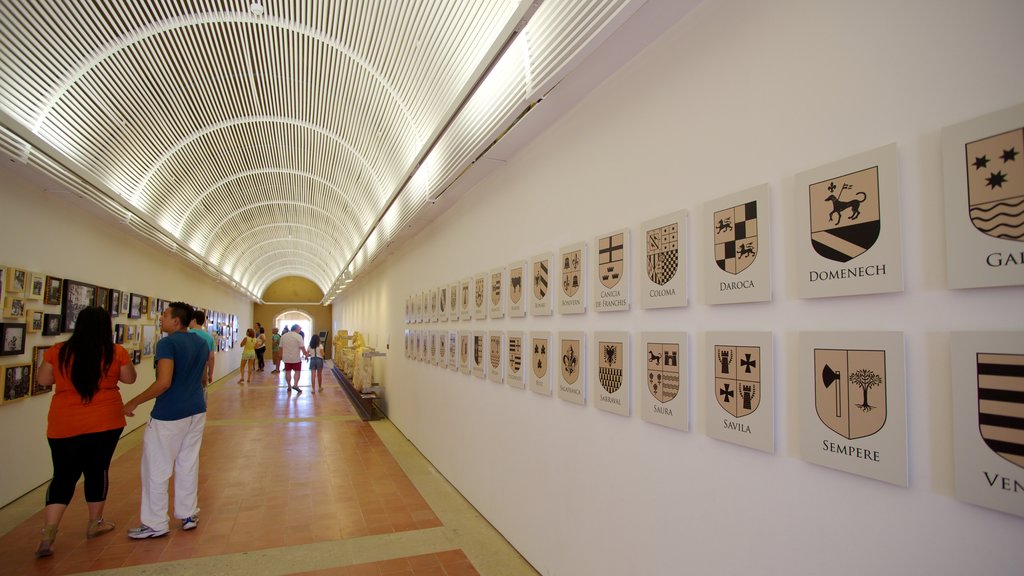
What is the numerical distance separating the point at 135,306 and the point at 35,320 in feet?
12.9

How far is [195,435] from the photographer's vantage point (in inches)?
193

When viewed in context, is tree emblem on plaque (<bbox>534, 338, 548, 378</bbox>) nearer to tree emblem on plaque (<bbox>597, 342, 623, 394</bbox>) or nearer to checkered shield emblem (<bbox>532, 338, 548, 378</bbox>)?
checkered shield emblem (<bbox>532, 338, 548, 378</bbox>)

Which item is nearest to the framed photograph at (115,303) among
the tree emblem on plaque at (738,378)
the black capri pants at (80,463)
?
the black capri pants at (80,463)

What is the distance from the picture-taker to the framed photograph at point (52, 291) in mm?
6223

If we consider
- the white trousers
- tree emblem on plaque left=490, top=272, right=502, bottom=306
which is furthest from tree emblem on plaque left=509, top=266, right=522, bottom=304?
the white trousers

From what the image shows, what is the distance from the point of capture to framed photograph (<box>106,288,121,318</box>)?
8375 millimetres

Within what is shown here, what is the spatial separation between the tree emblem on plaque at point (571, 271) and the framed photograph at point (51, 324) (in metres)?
6.38

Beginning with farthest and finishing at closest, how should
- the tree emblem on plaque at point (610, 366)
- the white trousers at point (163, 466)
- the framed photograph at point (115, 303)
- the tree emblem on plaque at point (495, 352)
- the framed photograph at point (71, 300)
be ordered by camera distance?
the framed photograph at point (115, 303) → the framed photograph at point (71, 300) → the tree emblem on plaque at point (495, 352) → the white trousers at point (163, 466) → the tree emblem on plaque at point (610, 366)

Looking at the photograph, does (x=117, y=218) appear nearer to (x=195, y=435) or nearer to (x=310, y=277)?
(x=195, y=435)

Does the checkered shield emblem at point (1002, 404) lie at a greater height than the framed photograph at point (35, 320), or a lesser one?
lesser

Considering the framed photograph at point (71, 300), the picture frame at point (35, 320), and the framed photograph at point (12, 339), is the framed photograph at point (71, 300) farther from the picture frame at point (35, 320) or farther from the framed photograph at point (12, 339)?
the framed photograph at point (12, 339)

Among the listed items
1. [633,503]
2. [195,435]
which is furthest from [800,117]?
[195,435]

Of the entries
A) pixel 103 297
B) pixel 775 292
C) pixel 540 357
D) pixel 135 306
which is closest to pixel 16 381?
pixel 103 297

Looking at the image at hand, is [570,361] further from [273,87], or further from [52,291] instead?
[52,291]
